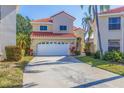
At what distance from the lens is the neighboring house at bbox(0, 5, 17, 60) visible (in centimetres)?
2431

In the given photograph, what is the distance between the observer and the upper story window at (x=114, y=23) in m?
30.7

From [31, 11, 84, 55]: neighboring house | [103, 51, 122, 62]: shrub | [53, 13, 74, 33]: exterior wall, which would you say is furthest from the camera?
[53, 13, 74, 33]: exterior wall

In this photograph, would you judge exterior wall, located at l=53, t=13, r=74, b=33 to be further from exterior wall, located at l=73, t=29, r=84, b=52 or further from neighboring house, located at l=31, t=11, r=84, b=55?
exterior wall, located at l=73, t=29, r=84, b=52

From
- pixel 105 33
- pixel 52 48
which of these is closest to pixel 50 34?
pixel 52 48

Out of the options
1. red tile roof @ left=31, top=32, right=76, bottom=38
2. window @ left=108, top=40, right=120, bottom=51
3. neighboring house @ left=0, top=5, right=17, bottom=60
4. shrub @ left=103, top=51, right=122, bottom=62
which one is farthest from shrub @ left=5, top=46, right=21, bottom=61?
red tile roof @ left=31, top=32, right=76, bottom=38

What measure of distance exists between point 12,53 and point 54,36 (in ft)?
47.1

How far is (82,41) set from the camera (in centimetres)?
4112

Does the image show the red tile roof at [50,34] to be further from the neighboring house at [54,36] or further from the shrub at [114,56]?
the shrub at [114,56]

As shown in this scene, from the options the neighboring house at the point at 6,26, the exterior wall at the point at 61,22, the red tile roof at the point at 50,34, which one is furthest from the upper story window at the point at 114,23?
the neighboring house at the point at 6,26

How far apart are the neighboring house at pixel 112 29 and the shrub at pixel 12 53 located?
35.4 ft

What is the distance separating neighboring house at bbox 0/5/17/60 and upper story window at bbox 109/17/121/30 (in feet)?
36.8

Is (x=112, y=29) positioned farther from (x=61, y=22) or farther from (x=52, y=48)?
(x=61, y=22)
